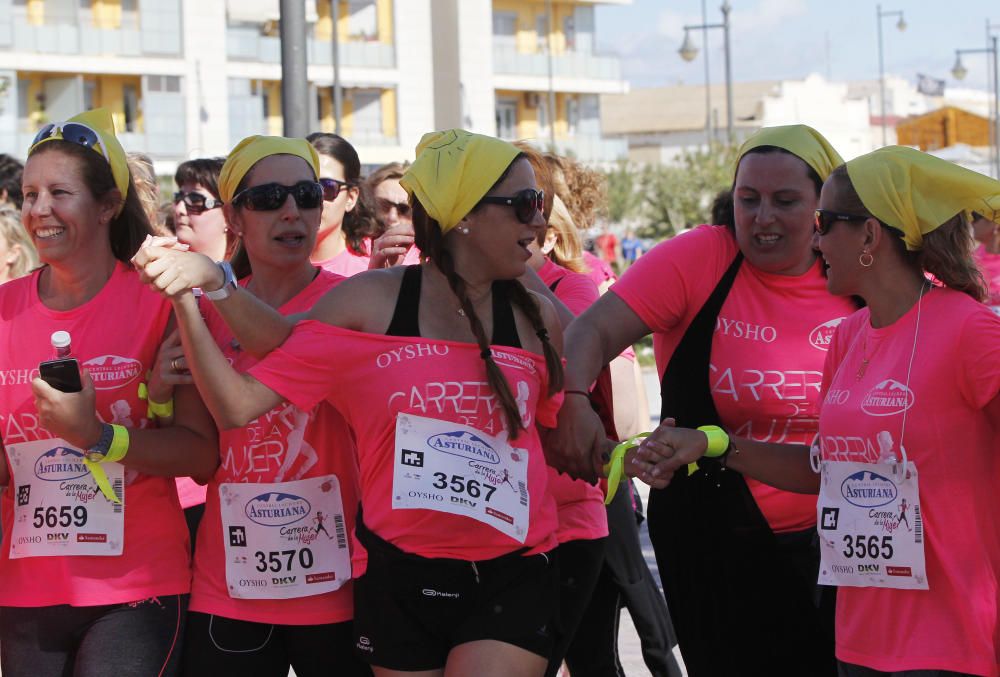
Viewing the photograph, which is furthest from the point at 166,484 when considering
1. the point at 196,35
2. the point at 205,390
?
the point at 196,35

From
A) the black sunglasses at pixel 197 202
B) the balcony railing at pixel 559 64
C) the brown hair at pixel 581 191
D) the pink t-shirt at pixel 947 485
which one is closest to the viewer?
the pink t-shirt at pixel 947 485

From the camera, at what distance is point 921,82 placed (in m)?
79.6

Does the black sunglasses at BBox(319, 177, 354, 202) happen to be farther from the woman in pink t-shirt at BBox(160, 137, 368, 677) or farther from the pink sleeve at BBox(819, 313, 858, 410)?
the pink sleeve at BBox(819, 313, 858, 410)

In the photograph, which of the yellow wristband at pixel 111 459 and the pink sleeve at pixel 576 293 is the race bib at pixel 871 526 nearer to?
the pink sleeve at pixel 576 293

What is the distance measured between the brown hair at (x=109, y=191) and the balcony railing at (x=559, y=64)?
45707 millimetres

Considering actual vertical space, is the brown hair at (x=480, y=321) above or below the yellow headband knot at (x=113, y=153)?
below

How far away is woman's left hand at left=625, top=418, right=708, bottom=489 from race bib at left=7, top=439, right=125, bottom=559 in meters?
1.43

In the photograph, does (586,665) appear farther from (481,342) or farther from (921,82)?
(921,82)

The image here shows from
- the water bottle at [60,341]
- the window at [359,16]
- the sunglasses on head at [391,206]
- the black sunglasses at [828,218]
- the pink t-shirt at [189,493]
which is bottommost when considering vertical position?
the pink t-shirt at [189,493]

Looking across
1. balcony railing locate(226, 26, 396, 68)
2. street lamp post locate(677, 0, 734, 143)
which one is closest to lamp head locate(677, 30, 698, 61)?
street lamp post locate(677, 0, 734, 143)

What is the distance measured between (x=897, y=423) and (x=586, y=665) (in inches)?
78.0

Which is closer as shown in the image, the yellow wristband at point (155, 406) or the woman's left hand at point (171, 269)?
the woman's left hand at point (171, 269)

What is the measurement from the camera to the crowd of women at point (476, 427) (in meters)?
3.54

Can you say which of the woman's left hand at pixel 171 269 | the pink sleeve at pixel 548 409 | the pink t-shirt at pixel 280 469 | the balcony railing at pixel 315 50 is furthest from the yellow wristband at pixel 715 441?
the balcony railing at pixel 315 50
